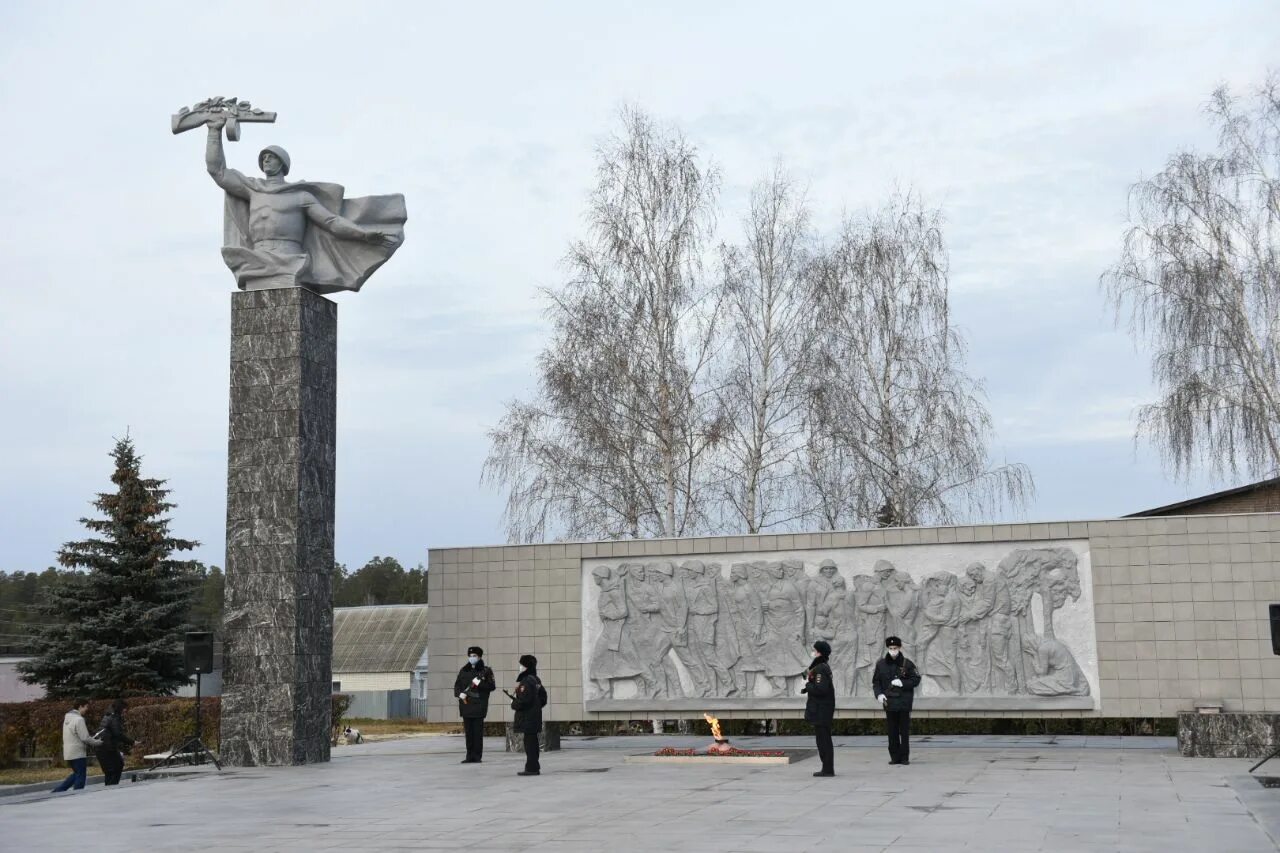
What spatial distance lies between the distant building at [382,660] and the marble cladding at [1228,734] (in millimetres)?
29736

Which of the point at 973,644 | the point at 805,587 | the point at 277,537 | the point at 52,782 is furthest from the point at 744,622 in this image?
the point at 52,782

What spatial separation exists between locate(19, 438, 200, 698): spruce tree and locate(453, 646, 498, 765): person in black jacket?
11320mm

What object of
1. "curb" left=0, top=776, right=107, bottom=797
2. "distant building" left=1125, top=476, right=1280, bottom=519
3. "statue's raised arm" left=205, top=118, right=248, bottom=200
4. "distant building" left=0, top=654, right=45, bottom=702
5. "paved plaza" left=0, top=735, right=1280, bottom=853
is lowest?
"curb" left=0, top=776, right=107, bottom=797

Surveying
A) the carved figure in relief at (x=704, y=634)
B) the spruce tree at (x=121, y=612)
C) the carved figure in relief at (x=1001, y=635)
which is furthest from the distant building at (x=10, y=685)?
the carved figure in relief at (x=1001, y=635)

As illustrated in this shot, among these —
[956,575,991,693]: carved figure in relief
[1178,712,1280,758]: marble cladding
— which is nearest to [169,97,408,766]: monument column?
[956,575,991,693]: carved figure in relief

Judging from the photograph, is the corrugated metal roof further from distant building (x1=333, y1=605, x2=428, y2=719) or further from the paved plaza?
the paved plaza

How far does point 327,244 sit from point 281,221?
2.32 ft

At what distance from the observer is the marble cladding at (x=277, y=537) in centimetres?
1695

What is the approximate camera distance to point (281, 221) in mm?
18297

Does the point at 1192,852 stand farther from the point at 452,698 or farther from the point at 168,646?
the point at 168,646

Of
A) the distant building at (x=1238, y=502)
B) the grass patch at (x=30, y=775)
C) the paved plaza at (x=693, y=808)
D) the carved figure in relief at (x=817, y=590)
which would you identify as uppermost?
the distant building at (x=1238, y=502)

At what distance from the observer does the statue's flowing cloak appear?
59.7ft

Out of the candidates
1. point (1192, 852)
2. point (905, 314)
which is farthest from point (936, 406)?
point (1192, 852)

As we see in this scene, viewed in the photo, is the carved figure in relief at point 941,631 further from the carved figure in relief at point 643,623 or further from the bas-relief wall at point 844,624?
the carved figure in relief at point 643,623
